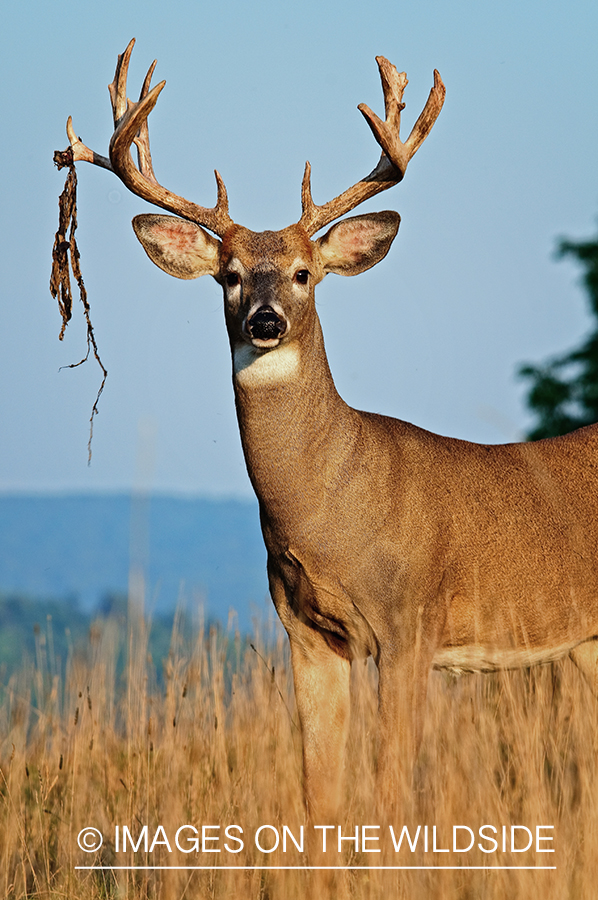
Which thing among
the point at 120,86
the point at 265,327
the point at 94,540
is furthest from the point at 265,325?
the point at 94,540

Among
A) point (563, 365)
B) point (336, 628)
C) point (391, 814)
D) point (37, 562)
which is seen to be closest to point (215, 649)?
point (336, 628)

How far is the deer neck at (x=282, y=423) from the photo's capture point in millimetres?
5664

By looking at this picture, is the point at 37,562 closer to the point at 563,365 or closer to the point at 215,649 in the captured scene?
the point at 563,365

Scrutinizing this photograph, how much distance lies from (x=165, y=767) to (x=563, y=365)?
2120 cm

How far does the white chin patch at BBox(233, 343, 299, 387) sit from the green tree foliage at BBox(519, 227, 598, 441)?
1927 cm

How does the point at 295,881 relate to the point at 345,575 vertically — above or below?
below

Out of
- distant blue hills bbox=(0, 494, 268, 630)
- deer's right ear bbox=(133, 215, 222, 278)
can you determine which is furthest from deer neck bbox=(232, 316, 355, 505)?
distant blue hills bbox=(0, 494, 268, 630)

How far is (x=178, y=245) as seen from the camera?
20.4 feet

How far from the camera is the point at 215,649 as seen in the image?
698cm

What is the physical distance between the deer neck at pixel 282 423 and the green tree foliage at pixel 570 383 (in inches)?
756

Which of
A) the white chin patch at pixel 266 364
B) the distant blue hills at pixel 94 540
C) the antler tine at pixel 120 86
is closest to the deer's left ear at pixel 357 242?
the white chin patch at pixel 266 364

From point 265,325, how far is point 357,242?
116 cm

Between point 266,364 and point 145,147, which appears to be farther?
point 145,147

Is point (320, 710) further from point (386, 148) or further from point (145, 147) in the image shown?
point (145, 147)
